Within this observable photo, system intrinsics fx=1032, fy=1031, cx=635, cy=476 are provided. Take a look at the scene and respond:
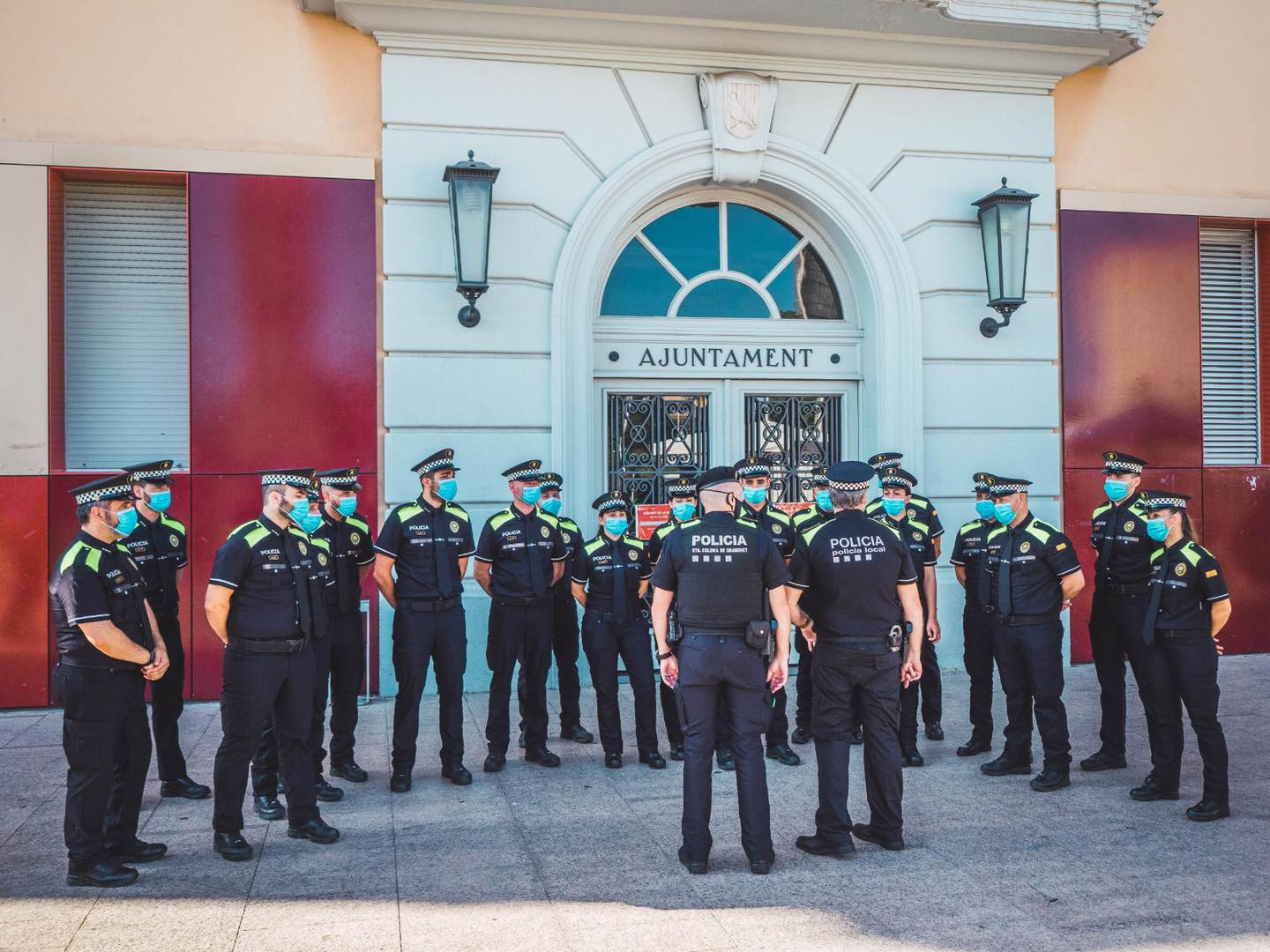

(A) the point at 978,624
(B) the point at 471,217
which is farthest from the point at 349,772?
(B) the point at 471,217

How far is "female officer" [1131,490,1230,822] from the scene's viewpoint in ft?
19.4

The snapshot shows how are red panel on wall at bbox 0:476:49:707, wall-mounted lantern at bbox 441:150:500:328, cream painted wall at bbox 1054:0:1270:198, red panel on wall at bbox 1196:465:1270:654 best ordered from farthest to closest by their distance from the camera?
red panel on wall at bbox 1196:465:1270:654 → cream painted wall at bbox 1054:0:1270:198 → wall-mounted lantern at bbox 441:150:500:328 → red panel on wall at bbox 0:476:49:707

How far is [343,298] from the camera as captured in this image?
924cm

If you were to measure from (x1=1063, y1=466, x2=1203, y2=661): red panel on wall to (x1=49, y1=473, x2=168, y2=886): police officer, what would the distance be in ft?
28.2

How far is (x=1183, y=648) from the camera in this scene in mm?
6117

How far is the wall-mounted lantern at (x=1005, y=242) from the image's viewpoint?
988 cm

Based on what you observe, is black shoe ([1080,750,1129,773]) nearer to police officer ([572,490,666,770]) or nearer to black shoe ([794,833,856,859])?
black shoe ([794,833,856,859])

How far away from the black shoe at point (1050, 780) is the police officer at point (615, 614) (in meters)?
2.43

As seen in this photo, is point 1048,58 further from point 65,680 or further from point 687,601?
point 65,680

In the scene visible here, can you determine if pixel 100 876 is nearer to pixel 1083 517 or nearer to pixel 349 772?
pixel 349 772

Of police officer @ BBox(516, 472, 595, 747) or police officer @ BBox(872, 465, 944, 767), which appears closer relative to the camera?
police officer @ BBox(872, 465, 944, 767)

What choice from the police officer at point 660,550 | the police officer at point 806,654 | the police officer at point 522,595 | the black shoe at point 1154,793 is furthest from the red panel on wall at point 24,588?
the black shoe at point 1154,793

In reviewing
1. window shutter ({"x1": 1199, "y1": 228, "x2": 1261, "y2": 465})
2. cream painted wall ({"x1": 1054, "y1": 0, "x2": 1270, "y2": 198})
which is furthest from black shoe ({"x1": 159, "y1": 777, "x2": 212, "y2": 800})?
window shutter ({"x1": 1199, "y1": 228, "x2": 1261, "y2": 465})

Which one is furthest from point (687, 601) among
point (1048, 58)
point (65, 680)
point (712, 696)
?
point (1048, 58)
